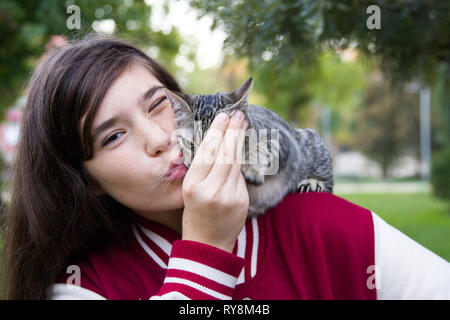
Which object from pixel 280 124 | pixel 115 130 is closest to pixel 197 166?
pixel 115 130

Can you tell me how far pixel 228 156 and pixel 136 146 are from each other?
30 centimetres

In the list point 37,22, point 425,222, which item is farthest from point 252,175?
point 425,222

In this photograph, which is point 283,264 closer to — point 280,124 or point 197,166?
point 197,166

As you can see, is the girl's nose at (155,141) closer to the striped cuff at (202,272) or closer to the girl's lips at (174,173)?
the girl's lips at (174,173)

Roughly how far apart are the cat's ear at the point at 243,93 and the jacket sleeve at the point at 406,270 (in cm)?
66

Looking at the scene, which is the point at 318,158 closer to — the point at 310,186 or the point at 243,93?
the point at 310,186

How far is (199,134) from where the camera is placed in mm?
1517

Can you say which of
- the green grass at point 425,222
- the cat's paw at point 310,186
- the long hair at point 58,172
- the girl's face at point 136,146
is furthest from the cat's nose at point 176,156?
the green grass at point 425,222

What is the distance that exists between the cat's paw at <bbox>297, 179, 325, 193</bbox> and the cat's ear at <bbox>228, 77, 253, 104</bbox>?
1.82ft


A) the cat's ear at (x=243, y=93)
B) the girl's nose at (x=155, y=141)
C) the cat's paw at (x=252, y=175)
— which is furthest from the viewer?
the cat's paw at (x=252, y=175)

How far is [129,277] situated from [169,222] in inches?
8.8

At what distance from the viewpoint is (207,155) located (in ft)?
3.61

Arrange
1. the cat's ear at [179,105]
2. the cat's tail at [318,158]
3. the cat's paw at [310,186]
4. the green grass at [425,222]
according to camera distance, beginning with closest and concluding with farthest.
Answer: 1. the cat's ear at [179,105]
2. the cat's paw at [310,186]
3. the cat's tail at [318,158]
4. the green grass at [425,222]

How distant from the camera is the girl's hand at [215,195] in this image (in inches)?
41.6
